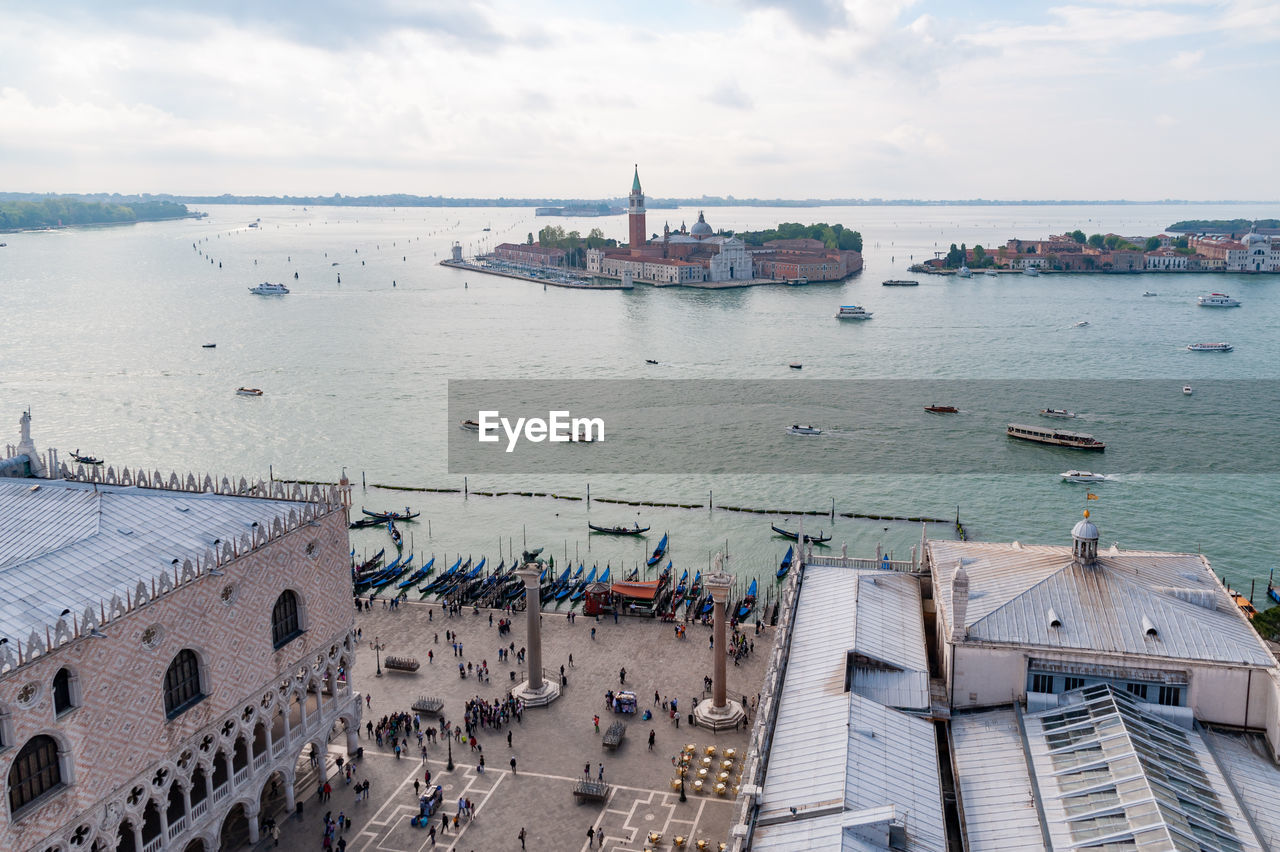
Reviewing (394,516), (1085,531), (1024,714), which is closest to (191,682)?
(1024,714)

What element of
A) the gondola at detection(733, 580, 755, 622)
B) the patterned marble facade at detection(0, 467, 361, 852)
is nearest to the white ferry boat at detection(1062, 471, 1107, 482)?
the gondola at detection(733, 580, 755, 622)

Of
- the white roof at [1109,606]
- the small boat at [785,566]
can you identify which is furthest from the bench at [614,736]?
the small boat at [785,566]

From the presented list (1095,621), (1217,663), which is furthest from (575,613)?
(1217,663)

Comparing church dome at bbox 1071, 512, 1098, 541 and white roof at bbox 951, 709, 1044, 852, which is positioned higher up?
church dome at bbox 1071, 512, 1098, 541

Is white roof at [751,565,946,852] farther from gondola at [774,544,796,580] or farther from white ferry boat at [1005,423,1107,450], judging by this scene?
white ferry boat at [1005,423,1107,450]

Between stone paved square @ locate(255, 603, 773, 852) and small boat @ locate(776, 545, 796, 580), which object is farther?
small boat @ locate(776, 545, 796, 580)

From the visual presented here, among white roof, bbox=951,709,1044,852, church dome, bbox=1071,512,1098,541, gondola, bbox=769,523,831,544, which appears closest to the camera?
Result: white roof, bbox=951,709,1044,852

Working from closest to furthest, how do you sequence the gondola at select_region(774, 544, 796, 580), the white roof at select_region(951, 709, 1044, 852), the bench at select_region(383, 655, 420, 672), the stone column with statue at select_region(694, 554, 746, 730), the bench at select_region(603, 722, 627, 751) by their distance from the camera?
1. the white roof at select_region(951, 709, 1044, 852)
2. the bench at select_region(603, 722, 627, 751)
3. the stone column with statue at select_region(694, 554, 746, 730)
4. the bench at select_region(383, 655, 420, 672)
5. the gondola at select_region(774, 544, 796, 580)
